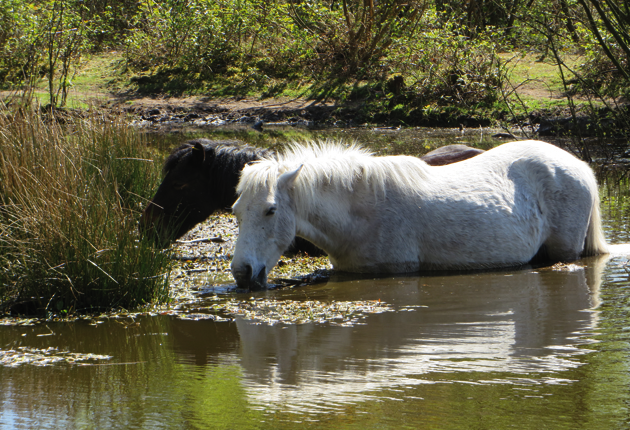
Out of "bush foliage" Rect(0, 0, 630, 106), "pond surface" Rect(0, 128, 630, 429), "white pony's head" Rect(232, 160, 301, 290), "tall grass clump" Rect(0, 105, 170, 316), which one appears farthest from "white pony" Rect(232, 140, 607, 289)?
"bush foliage" Rect(0, 0, 630, 106)

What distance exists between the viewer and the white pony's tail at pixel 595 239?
635cm

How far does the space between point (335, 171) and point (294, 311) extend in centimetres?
144

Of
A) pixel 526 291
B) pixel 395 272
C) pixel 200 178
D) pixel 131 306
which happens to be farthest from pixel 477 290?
pixel 200 178

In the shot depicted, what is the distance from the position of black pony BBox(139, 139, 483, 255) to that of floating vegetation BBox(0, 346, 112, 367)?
9.21ft

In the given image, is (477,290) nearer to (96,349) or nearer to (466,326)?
(466,326)

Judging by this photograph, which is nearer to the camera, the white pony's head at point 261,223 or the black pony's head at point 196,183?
the white pony's head at point 261,223

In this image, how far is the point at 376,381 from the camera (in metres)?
3.10

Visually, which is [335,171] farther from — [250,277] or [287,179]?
[250,277]

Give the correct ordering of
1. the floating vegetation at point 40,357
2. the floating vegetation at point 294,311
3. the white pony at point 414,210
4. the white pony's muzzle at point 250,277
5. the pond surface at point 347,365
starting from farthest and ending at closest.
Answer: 1. the white pony at point 414,210
2. the white pony's muzzle at point 250,277
3. the floating vegetation at point 294,311
4. the floating vegetation at point 40,357
5. the pond surface at point 347,365

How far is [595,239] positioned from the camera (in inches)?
251

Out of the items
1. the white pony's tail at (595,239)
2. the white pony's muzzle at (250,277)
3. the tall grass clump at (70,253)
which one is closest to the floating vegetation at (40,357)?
the tall grass clump at (70,253)

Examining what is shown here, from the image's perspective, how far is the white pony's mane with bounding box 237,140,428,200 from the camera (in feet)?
17.2

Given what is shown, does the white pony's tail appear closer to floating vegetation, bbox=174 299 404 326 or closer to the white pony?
the white pony

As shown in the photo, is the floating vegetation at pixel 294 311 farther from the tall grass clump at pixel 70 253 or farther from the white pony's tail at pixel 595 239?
the white pony's tail at pixel 595 239
